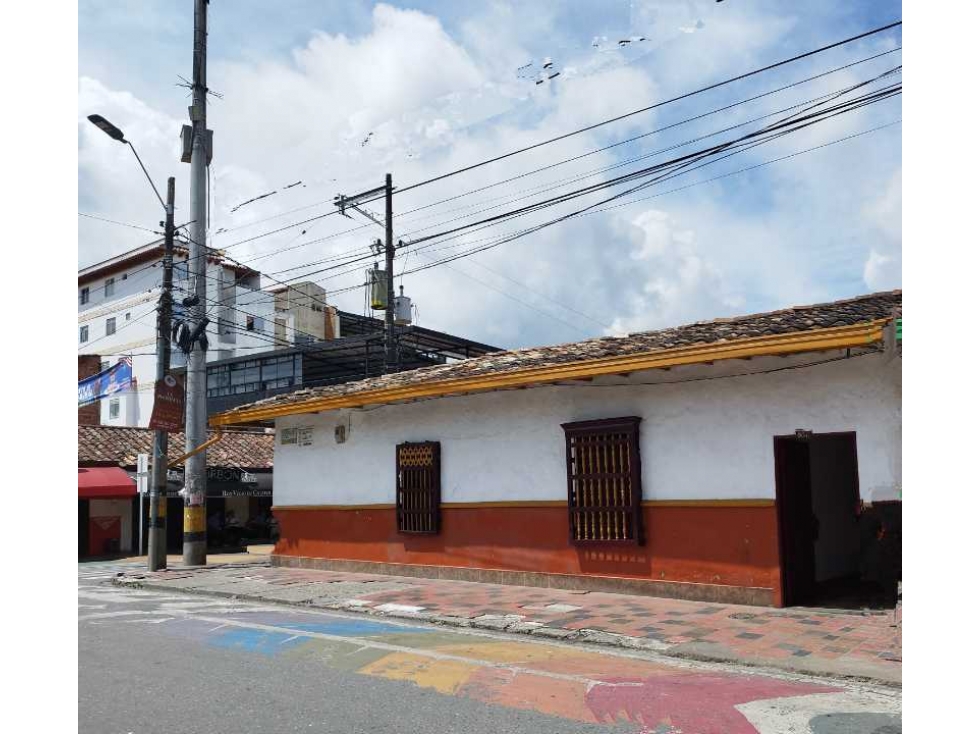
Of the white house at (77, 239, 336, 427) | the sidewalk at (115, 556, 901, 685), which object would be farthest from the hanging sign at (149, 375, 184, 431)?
the white house at (77, 239, 336, 427)

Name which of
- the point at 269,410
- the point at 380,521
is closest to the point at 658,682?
the point at 380,521

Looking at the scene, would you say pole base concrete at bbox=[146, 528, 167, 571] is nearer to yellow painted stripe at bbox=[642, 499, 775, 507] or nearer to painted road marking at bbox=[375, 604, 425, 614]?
painted road marking at bbox=[375, 604, 425, 614]

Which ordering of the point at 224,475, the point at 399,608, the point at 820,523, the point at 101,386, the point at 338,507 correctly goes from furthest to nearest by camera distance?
the point at 101,386, the point at 224,475, the point at 338,507, the point at 820,523, the point at 399,608

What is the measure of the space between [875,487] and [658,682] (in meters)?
4.35

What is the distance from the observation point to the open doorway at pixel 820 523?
10.9m

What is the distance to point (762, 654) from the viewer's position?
8.04 meters

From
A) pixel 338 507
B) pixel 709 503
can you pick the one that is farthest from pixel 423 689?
pixel 338 507

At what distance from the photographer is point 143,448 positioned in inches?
1117

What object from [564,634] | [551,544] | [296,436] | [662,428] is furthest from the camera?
[296,436]

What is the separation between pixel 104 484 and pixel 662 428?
18104 mm

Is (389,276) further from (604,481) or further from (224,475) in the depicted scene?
(604,481)

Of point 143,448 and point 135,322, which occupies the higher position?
point 135,322

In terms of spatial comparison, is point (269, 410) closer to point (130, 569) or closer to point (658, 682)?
point (130, 569)

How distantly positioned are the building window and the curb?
2.47 m
